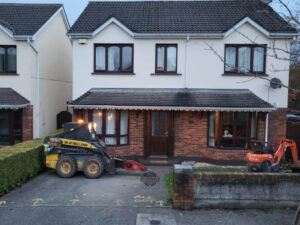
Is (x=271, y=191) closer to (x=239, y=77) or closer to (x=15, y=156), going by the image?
(x=239, y=77)

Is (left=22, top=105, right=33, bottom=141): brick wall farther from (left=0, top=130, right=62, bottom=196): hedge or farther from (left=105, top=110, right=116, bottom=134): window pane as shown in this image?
(left=105, top=110, right=116, bottom=134): window pane

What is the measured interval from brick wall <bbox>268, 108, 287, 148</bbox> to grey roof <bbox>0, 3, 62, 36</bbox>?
511 inches

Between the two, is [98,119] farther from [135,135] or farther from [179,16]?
[179,16]

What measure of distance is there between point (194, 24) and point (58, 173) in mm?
9731

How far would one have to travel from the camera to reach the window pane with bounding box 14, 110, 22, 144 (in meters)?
13.0

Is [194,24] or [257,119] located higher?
[194,24]

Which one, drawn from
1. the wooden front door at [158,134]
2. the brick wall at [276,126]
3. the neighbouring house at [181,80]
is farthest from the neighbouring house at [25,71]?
the brick wall at [276,126]

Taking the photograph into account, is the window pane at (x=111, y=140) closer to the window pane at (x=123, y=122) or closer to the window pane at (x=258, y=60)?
the window pane at (x=123, y=122)

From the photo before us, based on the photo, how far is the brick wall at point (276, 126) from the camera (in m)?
12.3

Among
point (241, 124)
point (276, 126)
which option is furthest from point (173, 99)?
point (276, 126)

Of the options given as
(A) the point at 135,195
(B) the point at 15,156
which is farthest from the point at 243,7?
(B) the point at 15,156

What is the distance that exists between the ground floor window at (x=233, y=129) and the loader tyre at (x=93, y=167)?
5862 mm

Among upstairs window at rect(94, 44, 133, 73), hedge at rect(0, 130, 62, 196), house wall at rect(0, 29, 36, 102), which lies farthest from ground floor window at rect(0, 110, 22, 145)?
upstairs window at rect(94, 44, 133, 73)

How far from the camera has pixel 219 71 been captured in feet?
41.0
